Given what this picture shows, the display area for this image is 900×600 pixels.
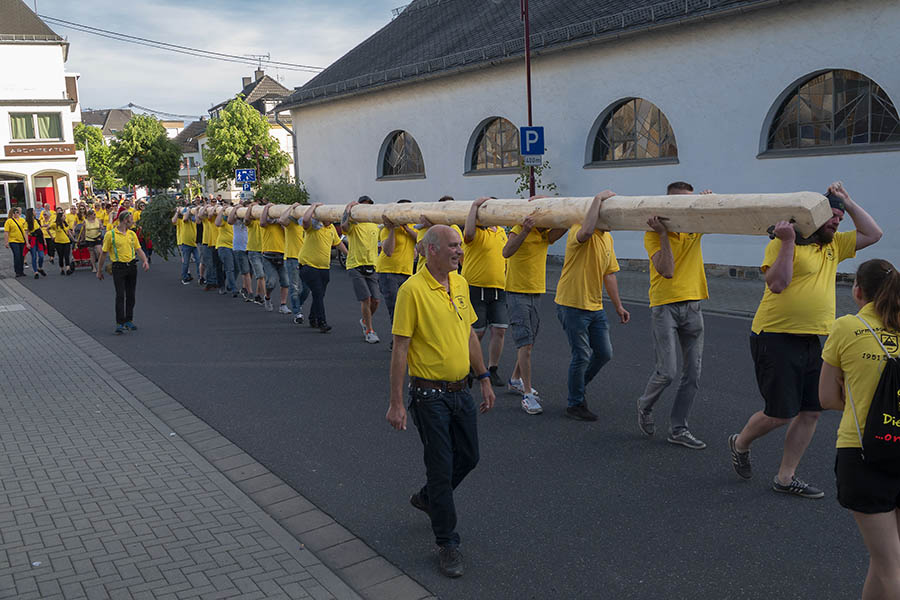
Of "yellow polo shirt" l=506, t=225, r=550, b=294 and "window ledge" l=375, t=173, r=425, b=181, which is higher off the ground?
"window ledge" l=375, t=173, r=425, b=181

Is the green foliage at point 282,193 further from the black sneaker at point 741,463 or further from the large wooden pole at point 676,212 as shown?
the black sneaker at point 741,463

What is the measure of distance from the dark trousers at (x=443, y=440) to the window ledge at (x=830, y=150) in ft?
39.2

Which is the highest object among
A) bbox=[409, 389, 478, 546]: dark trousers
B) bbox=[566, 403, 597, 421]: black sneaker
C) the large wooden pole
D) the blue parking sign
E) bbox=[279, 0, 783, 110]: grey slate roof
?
bbox=[279, 0, 783, 110]: grey slate roof

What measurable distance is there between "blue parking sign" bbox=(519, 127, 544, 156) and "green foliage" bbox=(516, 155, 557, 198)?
2.70 metres

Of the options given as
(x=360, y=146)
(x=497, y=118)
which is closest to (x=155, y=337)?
(x=497, y=118)

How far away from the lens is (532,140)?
54.9 feet

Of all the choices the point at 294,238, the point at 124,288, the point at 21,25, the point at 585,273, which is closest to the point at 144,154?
the point at 21,25

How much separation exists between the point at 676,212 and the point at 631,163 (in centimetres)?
1318

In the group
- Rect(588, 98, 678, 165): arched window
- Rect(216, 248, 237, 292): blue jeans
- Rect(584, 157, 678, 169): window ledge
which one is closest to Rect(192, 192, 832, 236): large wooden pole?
Rect(216, 248, 237, 292): blue jeans

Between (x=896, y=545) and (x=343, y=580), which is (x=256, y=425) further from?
(x=896, y=545)

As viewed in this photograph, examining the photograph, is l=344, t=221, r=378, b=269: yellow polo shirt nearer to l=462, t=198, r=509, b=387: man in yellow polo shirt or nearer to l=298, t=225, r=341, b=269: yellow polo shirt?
l=298, t=225, r=341, b=269: yellow polo shirt

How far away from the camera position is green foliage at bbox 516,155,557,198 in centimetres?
1967

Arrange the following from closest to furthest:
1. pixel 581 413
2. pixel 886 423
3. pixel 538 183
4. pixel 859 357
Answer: pixel 886 423 → pixel 859 357 → pixel 581 413 → pixel 538 183

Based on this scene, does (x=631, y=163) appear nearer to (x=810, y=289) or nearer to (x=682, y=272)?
(x=682, y=272)
